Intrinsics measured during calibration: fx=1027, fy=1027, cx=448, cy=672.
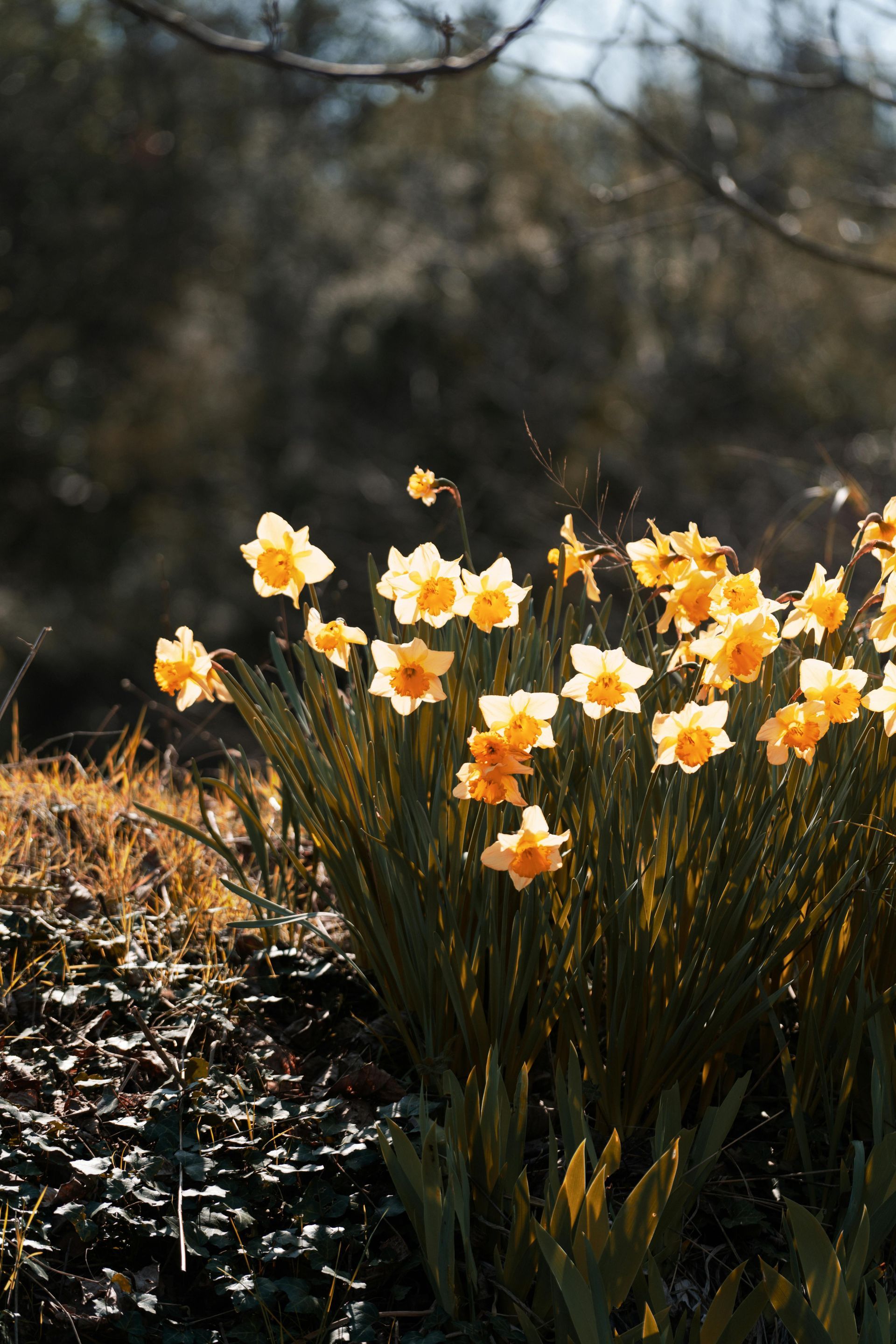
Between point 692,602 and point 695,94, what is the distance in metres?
12.8

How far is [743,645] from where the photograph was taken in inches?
54.5

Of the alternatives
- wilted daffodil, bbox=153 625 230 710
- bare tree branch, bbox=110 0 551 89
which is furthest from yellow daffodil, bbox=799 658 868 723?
bare tree branch, bbox=110 0 551 89

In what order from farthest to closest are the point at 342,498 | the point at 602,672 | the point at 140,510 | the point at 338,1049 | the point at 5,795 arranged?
the point at 140,510, the point at 342,498, the point at 5,795, the point at 338,1049, the point at 602,672

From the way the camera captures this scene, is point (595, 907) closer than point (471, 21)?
Yes

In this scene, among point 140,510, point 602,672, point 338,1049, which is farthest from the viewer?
point 140,510

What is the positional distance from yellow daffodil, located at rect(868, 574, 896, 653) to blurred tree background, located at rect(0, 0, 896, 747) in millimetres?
8369

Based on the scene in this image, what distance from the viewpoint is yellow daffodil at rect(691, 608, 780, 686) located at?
4.51 ft

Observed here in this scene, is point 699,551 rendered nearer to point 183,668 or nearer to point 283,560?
point 283,560

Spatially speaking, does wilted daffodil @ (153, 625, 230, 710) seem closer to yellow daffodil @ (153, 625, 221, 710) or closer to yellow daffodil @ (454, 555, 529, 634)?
yellow daffodil @ (153, 625, 221, 710)

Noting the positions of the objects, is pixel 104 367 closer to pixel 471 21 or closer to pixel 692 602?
pixel 471 21

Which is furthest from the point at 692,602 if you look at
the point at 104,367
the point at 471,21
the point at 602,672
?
the point at 104,367

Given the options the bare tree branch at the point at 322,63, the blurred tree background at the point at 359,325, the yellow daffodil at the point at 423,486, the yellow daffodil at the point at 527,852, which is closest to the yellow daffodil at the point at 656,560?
the yellow daffodil at the point at 423,486

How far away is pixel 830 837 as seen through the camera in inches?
59.4

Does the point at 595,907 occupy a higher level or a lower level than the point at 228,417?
higher
